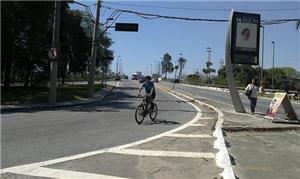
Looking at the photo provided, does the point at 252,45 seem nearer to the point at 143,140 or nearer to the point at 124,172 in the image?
the point at 143,140

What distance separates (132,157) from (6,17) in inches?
939

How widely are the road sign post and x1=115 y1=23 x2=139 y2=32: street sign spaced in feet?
70.1


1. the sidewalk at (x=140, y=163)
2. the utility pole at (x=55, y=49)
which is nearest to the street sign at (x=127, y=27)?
the utility pole at (x=55, y=49)

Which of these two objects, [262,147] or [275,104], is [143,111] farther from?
[262,147]

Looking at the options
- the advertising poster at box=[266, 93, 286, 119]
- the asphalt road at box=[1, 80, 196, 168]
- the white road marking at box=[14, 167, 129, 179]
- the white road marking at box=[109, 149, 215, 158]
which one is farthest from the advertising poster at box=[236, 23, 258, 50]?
the white road marking at box=[14, 167, 129, 179]

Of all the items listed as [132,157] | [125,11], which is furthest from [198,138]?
[125,11]

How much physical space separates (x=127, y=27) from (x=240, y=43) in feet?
73.4

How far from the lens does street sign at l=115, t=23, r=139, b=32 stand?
4438 centimetres

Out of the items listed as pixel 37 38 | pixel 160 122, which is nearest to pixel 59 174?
pixel 160 122

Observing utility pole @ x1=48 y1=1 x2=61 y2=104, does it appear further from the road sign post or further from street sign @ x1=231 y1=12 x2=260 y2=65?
street sign @ x1=231 y1=12 x2=260 y2=65

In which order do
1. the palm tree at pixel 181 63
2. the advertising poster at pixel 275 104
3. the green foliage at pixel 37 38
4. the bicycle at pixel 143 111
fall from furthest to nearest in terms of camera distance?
the palm tree at pixel 181 63
the green foliage at pixel 37 38
the advertising poster at pixel 275 104
the bicycle at pixel 143 111

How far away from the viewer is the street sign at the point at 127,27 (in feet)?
146

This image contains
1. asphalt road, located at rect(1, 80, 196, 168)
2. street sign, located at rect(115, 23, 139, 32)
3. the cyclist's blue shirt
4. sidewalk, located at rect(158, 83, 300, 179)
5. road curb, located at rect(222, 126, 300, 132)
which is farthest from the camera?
street sign, located at rect(115, 23, 139, 32)

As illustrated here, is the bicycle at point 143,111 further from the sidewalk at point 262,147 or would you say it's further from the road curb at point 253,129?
the road curb at point 253,129
